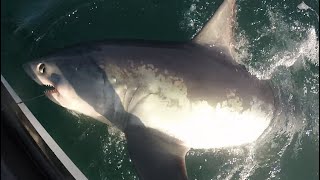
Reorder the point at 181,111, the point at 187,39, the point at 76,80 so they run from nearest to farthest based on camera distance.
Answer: the point at 76,80, the point at 181,111, the point at 187,39

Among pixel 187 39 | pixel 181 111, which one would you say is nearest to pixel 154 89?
pixel 181 111

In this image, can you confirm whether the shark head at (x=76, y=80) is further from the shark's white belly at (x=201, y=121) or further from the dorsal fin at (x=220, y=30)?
the dorsal fin at (x=220, y=30)

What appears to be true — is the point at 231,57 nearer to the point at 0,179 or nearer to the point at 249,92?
the point at 249,92

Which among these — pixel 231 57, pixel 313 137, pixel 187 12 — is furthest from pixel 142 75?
pixel 313 137

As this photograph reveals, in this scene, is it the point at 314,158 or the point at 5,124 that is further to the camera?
the point at 314,158

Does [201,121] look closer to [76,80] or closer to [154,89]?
[154,89]

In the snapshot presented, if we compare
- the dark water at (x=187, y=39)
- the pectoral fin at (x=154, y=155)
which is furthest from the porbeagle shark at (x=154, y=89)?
the dark water at (x=187, y=39)

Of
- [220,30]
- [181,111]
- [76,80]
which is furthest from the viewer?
[220,30]
